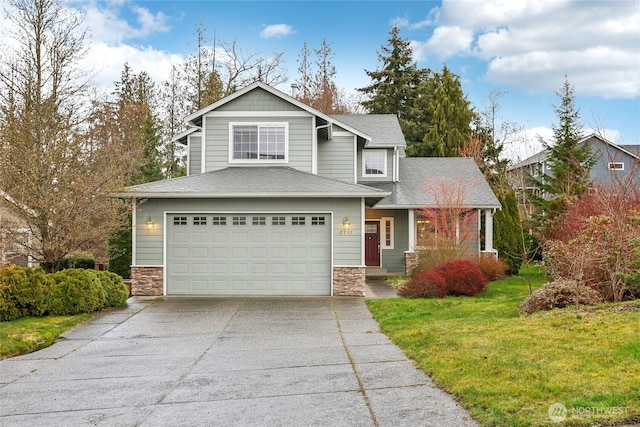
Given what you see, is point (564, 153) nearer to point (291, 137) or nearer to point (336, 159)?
point (336, 159)

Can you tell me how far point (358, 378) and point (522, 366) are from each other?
6.25ft

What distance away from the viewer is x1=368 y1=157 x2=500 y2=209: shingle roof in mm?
18562

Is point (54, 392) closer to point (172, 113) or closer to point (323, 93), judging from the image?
point (172, 113)

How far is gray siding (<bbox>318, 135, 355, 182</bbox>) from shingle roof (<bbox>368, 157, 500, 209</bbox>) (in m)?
1.75

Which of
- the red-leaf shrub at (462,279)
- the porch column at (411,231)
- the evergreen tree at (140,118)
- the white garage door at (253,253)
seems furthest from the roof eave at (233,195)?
the evergreen tree at (140,118)

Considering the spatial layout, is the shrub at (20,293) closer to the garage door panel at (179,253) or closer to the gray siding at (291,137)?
the garage door panel at (179,253)

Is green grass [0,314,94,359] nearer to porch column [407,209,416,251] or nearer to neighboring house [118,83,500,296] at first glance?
neighboring house [118,83,500,296]

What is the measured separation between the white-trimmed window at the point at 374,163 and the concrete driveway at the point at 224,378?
1061 cm

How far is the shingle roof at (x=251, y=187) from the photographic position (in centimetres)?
1335

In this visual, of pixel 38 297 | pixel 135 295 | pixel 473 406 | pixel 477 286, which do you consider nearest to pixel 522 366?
pixel 473 406

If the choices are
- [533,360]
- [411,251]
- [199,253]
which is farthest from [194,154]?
[533,360]

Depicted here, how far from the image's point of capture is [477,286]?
1313 cm

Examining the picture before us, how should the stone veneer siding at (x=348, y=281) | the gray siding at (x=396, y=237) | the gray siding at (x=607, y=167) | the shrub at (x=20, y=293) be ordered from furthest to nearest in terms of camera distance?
the gray siding at (x=396, y=237) < the stone veneer siding at (x=348, y=281) < the gray siding at (x=607, y=167) < the shrub at (x=20, y=293)

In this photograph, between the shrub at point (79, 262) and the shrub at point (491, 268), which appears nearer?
the shrub at point (491, 268)
